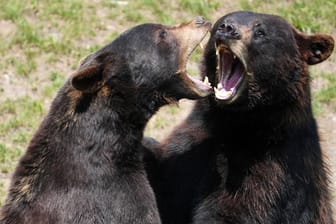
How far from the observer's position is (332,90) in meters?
11.9

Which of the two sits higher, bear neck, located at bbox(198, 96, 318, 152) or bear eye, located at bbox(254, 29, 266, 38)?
bear eye, located at bbox(254, 29, 266, 38)

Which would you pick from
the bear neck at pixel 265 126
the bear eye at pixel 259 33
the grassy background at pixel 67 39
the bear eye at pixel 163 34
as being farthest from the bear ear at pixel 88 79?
the grassy background at pixel 67 39

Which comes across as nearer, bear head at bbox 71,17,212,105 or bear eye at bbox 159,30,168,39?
bear head at bbox 71,17,212,105

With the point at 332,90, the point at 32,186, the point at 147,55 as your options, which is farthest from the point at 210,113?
the point at 332,90

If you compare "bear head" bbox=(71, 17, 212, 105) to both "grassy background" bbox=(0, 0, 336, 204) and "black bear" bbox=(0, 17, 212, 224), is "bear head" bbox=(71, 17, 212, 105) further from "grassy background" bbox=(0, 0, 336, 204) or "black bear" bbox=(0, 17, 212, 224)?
"grassy background" bbox=(0, 0, 336, 204)

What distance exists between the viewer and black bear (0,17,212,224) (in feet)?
Answer: 25.2

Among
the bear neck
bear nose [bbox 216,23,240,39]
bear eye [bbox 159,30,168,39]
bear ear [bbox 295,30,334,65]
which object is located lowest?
the bear neck

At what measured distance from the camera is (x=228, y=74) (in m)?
8.31

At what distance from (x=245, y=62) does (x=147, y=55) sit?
87 centimetres

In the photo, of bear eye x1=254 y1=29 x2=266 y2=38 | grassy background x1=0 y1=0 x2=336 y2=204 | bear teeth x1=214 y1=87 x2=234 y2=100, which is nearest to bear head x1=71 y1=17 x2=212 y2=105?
bear teeth x1=214 y1=87 x2=234 y2=100

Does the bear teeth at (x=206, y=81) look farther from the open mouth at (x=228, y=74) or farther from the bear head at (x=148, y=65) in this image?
the bear head at (x=148, y=65)

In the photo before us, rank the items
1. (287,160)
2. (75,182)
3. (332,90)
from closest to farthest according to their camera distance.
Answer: (75,182) < (287,160) < (332,90)

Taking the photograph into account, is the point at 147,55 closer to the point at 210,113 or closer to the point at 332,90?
the point at 210,113

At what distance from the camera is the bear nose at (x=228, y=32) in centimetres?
806
